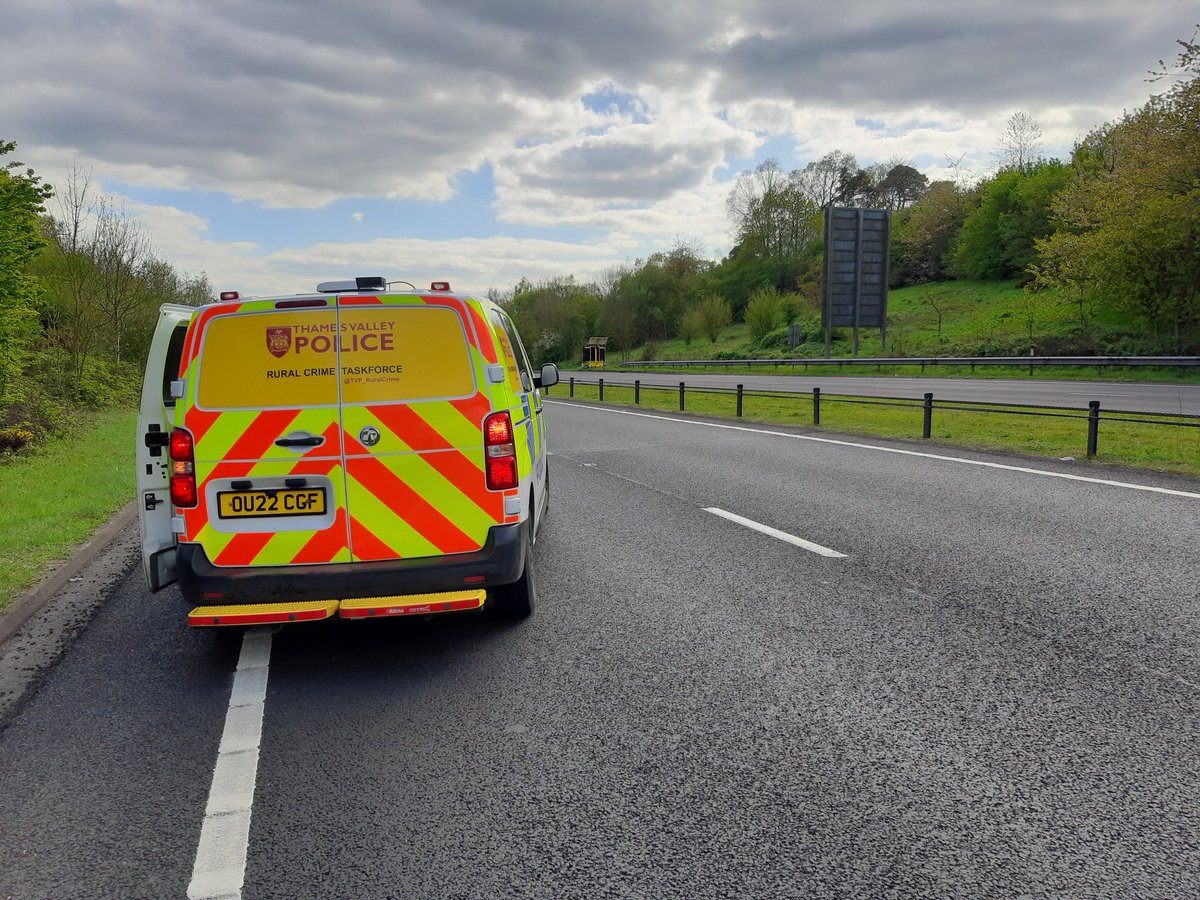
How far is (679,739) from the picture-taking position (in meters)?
3.60

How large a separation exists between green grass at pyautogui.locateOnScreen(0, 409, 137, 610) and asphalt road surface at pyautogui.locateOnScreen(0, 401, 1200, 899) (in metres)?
1.40

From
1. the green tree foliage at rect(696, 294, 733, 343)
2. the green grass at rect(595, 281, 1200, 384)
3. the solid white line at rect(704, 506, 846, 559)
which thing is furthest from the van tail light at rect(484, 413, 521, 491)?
the green tree foliage at rect(696, 294, 733, 343)

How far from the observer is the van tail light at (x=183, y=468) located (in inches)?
176

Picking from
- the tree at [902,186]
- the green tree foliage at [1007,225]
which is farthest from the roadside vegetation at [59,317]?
the tree at [902,186]

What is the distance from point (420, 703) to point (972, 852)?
243 centimetres

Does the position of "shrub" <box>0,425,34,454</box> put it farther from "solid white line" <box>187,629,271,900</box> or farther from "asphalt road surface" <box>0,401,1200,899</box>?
"solid white line" <box>187,629,271,900</box>

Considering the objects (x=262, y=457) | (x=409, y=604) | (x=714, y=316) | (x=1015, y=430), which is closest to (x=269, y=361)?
(x=262, y=457)

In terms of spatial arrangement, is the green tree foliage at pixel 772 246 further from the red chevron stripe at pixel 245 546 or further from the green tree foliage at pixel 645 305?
the red chevron stripe at pixel 245 546

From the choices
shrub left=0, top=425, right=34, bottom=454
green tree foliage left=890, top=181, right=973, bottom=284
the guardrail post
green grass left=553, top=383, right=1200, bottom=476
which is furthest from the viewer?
green tree foliage left=890, top=181, right=973, bottom=284

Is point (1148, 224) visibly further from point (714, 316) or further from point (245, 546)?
point (714, 316)

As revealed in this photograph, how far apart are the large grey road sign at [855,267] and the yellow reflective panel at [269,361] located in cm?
4115

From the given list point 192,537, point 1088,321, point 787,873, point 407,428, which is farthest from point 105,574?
point 1088,321

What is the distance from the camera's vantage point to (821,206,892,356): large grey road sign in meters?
43.1

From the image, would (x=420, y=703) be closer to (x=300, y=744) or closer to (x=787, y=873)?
(x=300, y=744)
